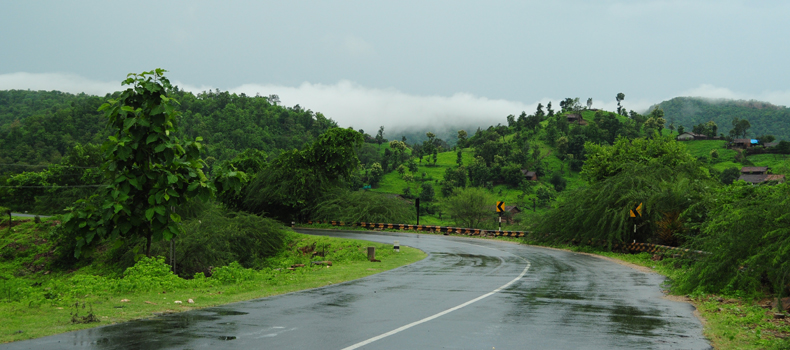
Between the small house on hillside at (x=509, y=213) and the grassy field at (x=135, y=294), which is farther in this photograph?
the small house on hillside at (x=509, y=213)

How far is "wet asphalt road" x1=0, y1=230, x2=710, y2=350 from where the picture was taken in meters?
7.81

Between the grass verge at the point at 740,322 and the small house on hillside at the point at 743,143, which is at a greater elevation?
the small house on hillside at the point at 743,143

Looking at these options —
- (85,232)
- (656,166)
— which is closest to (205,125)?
(656,166)

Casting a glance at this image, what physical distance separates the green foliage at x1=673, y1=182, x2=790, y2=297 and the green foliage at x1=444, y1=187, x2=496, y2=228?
64932mm

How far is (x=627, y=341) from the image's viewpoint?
829 centimetres

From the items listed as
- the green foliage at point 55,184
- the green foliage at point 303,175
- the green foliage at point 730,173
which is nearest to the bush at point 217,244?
the green foliage at point 303,175

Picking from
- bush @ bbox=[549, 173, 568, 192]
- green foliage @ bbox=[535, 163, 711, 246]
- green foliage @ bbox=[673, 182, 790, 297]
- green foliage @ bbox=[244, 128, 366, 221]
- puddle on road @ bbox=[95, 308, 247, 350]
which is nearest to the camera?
puddle on road @ bbox=[95, 308, 247, 350]

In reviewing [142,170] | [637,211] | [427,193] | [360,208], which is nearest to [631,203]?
[637,211]

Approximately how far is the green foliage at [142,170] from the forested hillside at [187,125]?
277ft

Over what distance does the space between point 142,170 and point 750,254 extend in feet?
43.7

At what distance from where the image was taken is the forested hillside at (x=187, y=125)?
4434 inches

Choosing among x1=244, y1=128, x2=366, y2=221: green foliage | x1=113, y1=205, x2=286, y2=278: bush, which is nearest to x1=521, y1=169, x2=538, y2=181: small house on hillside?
x1=244, y1=128, x2=366, y2=221: green foliage

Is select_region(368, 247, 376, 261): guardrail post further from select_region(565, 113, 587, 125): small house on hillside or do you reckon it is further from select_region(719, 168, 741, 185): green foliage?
select_region(565, 113, 587, 125): small house on hillside

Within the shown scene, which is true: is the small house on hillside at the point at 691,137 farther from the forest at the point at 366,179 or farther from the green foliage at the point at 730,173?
the green foliage at the point at 730,173
